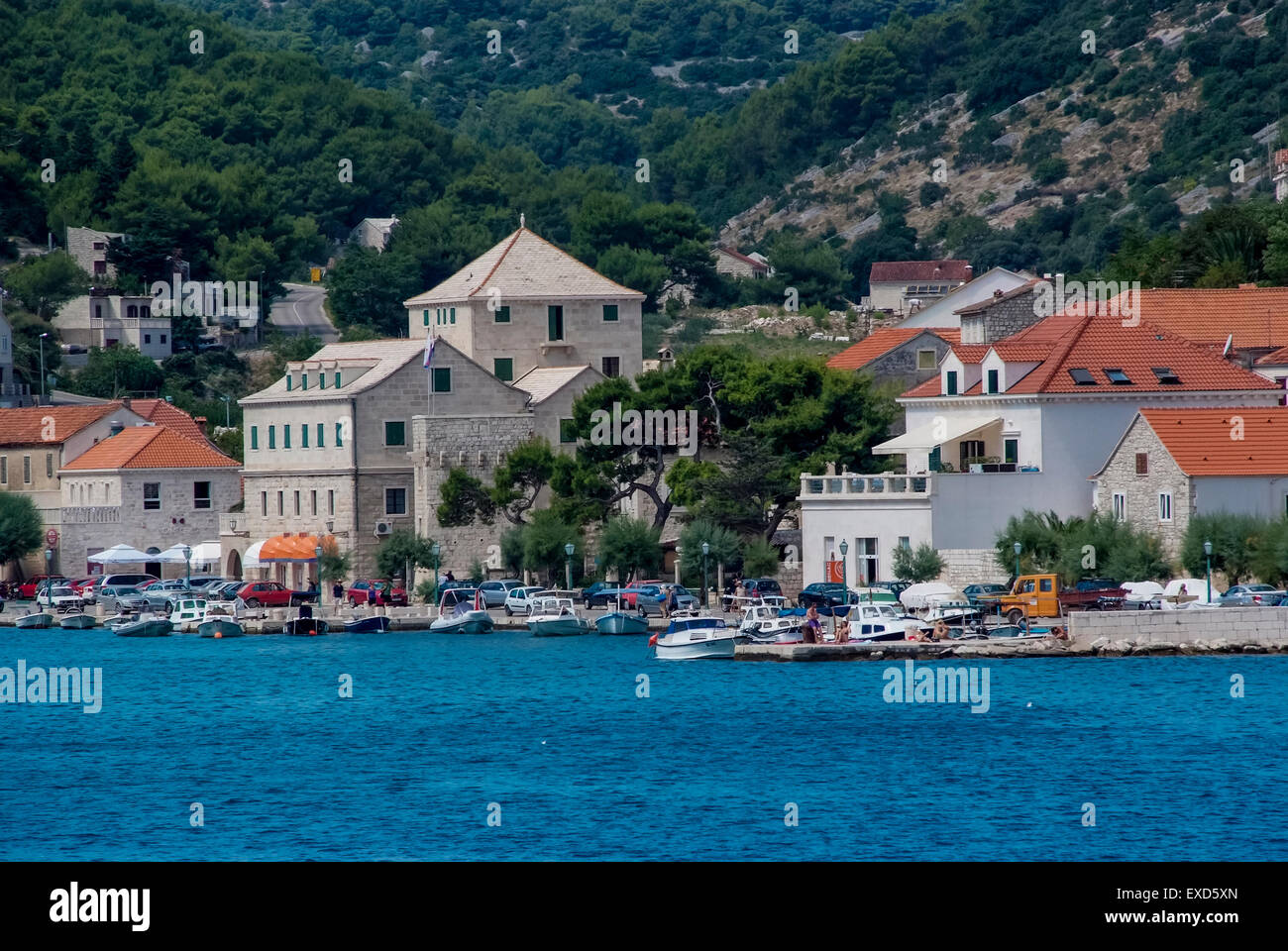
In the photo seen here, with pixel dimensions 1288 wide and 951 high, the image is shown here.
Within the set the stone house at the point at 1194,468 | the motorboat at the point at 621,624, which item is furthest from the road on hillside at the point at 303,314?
the stone house at the point at 1194,468

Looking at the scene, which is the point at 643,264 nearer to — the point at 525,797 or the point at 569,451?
the point at 569,451

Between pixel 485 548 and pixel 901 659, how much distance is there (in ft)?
83.5

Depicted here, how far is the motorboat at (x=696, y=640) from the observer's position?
199 feet

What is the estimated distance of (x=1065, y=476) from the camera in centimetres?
6650

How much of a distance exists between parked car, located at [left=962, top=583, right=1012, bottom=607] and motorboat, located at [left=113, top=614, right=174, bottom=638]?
2686cm

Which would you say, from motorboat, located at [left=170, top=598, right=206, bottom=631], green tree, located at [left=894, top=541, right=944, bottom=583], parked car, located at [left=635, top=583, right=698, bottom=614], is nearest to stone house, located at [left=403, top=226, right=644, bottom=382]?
motorboat, located at [left=170, top=598, right=206, bottom=631]

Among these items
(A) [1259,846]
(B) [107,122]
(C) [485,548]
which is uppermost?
(B) [107,122]

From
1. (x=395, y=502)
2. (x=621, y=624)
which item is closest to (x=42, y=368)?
(x=395, y=502)

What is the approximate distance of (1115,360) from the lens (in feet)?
224

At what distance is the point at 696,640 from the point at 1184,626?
12389 millimetres

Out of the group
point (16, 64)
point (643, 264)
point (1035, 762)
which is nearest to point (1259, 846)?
point (1035, 762)

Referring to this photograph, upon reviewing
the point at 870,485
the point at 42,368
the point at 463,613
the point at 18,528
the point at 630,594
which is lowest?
the point at 463,613

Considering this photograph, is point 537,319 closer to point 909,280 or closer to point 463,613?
point 463,613

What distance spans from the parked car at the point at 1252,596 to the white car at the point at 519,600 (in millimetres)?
22203
